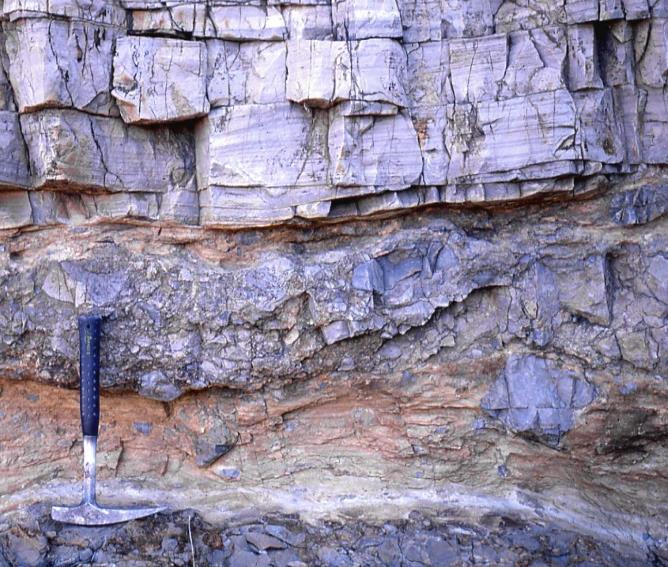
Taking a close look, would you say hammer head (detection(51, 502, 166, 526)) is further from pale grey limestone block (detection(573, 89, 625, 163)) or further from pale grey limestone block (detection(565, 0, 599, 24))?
pale grey limestone block (detection(565, 0, 599, 24))

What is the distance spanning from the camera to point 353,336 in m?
4.52

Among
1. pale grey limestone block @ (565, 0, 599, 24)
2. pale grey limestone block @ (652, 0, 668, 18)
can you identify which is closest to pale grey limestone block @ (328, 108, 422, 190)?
pale grey limestone block @ (565, 0, 599, 24)

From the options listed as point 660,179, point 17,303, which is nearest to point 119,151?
point 17,303

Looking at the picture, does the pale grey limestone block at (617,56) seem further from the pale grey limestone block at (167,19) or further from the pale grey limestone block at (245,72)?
the pale grey limestone block at (167,19)

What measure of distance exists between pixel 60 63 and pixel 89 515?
8.75 ft

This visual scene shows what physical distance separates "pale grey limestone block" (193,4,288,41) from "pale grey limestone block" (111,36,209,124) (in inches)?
4.6

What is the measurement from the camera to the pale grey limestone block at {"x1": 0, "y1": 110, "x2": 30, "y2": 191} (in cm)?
431

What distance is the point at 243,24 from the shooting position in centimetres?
446

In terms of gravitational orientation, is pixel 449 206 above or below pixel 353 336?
above

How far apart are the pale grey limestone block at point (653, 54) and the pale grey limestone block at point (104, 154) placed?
9.23ft

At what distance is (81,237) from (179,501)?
1.79m

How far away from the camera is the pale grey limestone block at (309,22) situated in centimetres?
448

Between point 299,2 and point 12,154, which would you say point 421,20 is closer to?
point 299,2

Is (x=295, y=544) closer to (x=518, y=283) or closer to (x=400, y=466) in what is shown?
(x=400, y=466)
